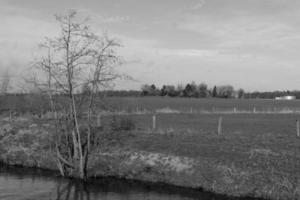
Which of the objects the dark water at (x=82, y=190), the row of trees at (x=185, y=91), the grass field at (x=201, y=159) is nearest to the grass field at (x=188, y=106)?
the grass field at (x=201, y=159)

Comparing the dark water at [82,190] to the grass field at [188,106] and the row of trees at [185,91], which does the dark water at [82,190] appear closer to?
the grass field at [188,106]

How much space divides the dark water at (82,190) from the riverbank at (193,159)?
967 mm

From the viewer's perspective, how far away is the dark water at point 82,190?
21.0 meters

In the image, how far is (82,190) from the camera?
2239 cm

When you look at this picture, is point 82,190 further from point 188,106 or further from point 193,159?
point 188,106

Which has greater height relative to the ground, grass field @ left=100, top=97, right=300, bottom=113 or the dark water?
grass field @ left=100, top=97, right=300, bottom=113

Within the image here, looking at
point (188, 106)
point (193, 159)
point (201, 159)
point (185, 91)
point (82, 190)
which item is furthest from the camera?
point (185, 91)

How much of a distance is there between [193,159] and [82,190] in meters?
6.43

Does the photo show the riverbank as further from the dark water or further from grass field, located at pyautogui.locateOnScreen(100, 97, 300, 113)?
grass field, located at pyautogui.locateOnScreen(100, 97, 300, 113)

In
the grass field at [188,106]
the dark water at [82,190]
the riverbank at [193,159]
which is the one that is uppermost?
the grass field at [188,106]

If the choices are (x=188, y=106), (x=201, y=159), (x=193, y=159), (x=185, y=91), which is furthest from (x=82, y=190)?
(x=185, y=91)

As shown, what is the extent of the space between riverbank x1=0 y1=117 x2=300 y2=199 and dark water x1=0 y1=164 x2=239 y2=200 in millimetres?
967

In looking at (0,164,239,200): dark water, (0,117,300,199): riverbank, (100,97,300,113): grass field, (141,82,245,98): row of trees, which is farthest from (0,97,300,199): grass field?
(141,82,245,98): row of trees

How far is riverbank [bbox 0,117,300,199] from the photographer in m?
21.4
